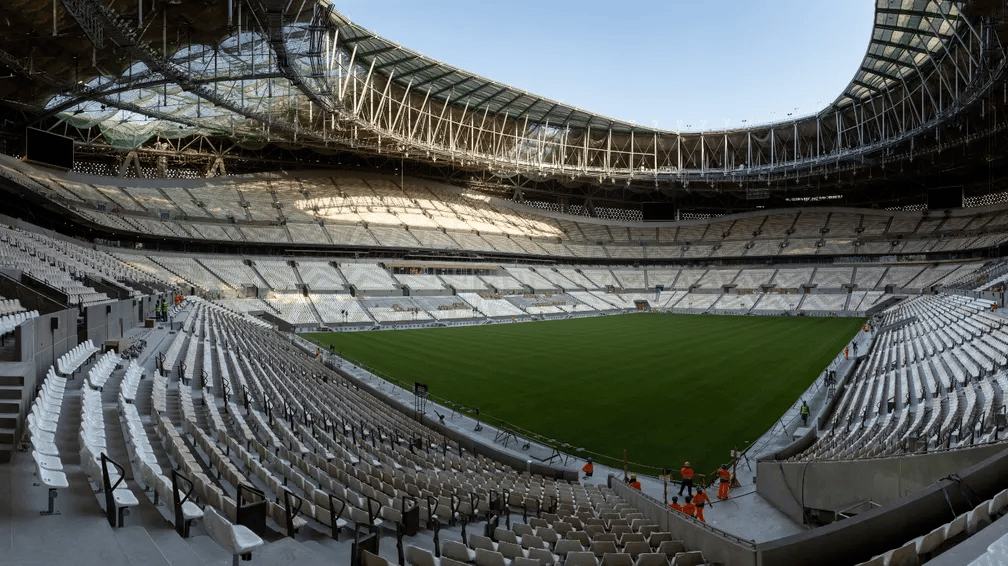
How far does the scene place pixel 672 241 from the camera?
72.1 metres

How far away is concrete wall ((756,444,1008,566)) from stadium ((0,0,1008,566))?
3cm

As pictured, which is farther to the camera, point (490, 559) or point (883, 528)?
point (490, 559)

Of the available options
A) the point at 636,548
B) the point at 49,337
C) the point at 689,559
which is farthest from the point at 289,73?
the point at 689,559

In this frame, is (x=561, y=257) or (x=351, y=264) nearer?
(x=351, y=264)

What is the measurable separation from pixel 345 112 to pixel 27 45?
51.3 ft

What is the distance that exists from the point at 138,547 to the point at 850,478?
29.7 ft

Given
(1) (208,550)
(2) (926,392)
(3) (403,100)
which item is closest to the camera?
(1) (208,550)

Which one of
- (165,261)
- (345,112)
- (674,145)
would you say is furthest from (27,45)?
(674,145)

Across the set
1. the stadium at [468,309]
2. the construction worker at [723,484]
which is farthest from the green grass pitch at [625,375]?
the construction worker at [723,484]

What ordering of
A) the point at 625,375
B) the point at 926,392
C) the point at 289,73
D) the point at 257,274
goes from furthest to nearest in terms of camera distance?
the point at 257,274, the point at 289,73, the point at 625,375, the point at 926,392

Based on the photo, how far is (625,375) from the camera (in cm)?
2303

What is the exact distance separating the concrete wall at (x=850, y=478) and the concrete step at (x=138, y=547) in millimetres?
7533

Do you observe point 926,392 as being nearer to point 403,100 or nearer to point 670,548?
point 670,548

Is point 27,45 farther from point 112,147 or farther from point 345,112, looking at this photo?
point 112,147
